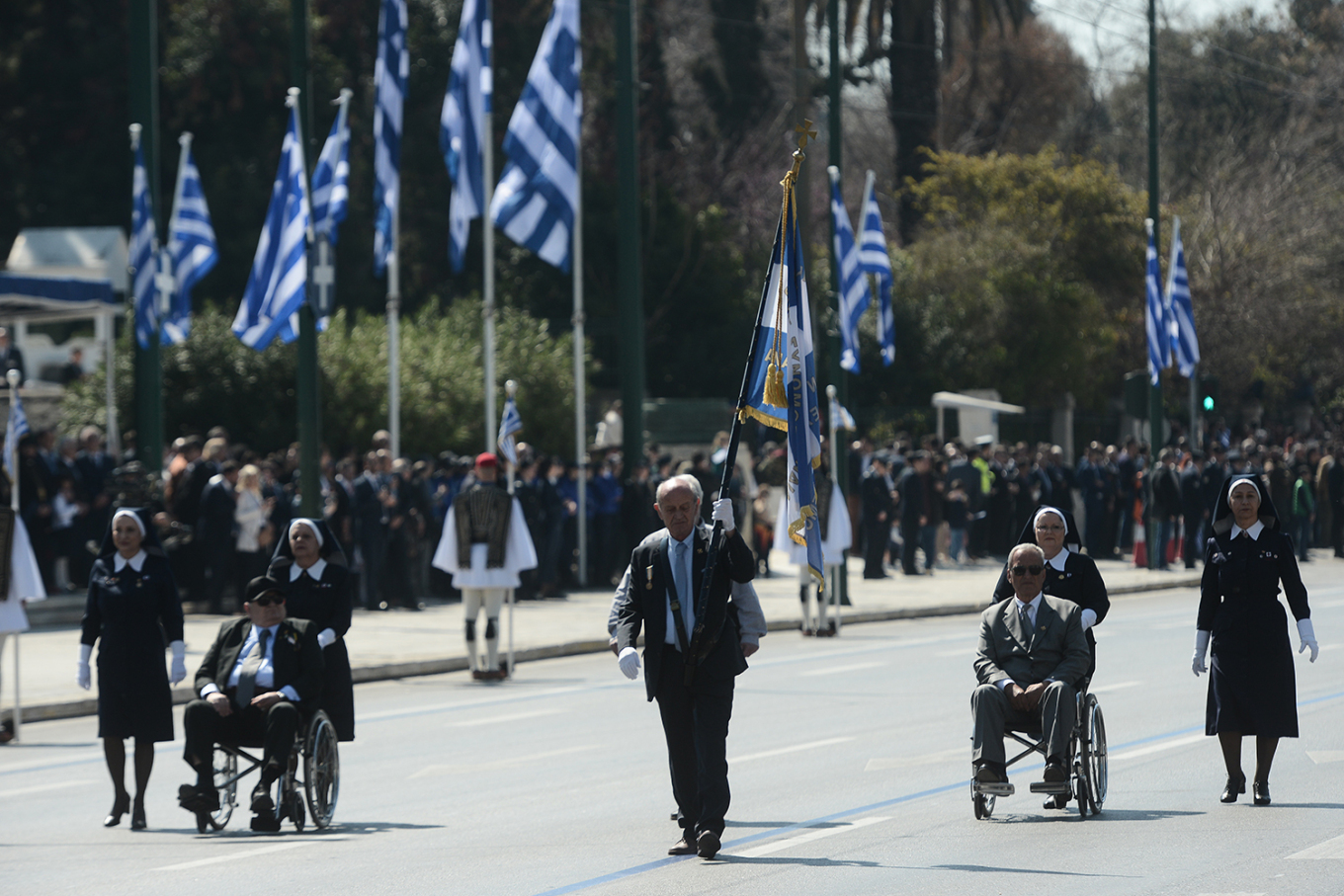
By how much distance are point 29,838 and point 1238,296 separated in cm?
3877

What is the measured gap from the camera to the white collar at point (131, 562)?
1114 centimetres

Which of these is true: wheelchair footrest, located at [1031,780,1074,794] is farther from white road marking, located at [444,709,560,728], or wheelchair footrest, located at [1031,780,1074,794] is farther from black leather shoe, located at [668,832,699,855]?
white road marking, located at [444,709,560,728]

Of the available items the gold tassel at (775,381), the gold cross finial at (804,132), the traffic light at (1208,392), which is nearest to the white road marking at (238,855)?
the gold tassel at (775,381)

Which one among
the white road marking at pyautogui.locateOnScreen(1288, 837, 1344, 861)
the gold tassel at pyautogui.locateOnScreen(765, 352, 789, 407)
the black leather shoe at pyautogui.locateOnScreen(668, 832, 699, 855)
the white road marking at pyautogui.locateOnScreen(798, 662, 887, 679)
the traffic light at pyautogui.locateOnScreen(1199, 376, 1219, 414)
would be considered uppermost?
the traffic light at pyautogui.locateOnScreen(1199, 376, 1219, 414)

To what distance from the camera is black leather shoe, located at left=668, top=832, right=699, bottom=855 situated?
9.24 metres

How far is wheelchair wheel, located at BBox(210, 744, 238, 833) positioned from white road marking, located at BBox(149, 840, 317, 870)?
61cm

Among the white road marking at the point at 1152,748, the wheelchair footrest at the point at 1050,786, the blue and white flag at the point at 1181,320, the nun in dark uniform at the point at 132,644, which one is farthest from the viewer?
the blue and white flag at the point at 1181,320

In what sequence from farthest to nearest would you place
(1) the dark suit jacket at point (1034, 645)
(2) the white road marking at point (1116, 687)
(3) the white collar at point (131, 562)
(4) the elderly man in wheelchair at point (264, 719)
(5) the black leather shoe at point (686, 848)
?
(2) the white road marking at point (1116, 687), (3) the white collar at point (131, 562), (4) the elderly man in wheelchair at point (264, 719), (1) the dark suit jacket at point (1034, 645), (5) the black leather shoe at point (686, 848)

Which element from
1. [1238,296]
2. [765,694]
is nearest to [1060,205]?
[1238,296]

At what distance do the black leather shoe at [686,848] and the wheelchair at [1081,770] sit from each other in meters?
1.60

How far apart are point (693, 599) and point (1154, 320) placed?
24.7 m

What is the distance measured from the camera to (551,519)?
25.0 metres

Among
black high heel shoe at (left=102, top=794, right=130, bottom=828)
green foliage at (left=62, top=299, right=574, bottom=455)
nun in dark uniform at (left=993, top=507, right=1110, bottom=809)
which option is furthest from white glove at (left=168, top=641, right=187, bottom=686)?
green foliage at (left=62, top=299, right=574, bottom=455)

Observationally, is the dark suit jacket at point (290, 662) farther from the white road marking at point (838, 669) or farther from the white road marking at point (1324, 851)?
the white road marking at point (838, 669)
